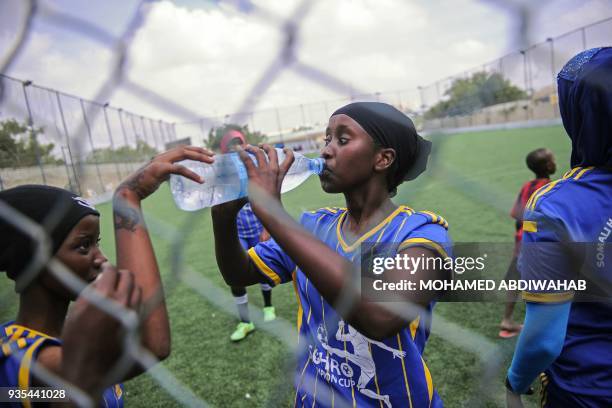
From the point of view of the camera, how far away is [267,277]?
178 centimetres

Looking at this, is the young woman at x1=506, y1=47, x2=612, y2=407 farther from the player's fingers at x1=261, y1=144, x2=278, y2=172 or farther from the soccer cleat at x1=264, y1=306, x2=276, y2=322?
the soccer cleat at x1=264, y1=306, x2=276, y2=322

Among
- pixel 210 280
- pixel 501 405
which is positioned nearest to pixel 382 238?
pixel 501 405

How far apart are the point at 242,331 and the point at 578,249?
11.1 feet

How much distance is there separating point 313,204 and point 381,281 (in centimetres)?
947

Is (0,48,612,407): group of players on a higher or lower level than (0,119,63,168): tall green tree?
lower

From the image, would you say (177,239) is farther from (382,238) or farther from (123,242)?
(382,238)

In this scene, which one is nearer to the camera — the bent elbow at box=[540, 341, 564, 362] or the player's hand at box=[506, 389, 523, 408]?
the bent elbow at box=[540, 341, 564, 362]

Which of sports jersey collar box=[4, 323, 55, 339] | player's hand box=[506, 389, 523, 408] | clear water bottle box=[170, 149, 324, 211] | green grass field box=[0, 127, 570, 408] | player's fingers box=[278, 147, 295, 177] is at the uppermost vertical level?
player's fingers box=[278, 147, 295, 177]

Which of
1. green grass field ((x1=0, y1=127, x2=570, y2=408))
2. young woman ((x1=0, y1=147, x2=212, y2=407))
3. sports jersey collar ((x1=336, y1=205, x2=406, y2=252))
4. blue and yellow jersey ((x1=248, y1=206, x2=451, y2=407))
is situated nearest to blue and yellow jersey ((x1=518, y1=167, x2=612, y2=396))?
green grass field ((x1=0, y1=127, x2=570, y2=408))

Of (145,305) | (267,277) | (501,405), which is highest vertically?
(145,305)

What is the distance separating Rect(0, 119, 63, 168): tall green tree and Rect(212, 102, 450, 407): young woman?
2809mm

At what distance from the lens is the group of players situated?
0.92m

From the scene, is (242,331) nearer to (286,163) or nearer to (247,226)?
(247,226)

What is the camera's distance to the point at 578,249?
1.24 meters
